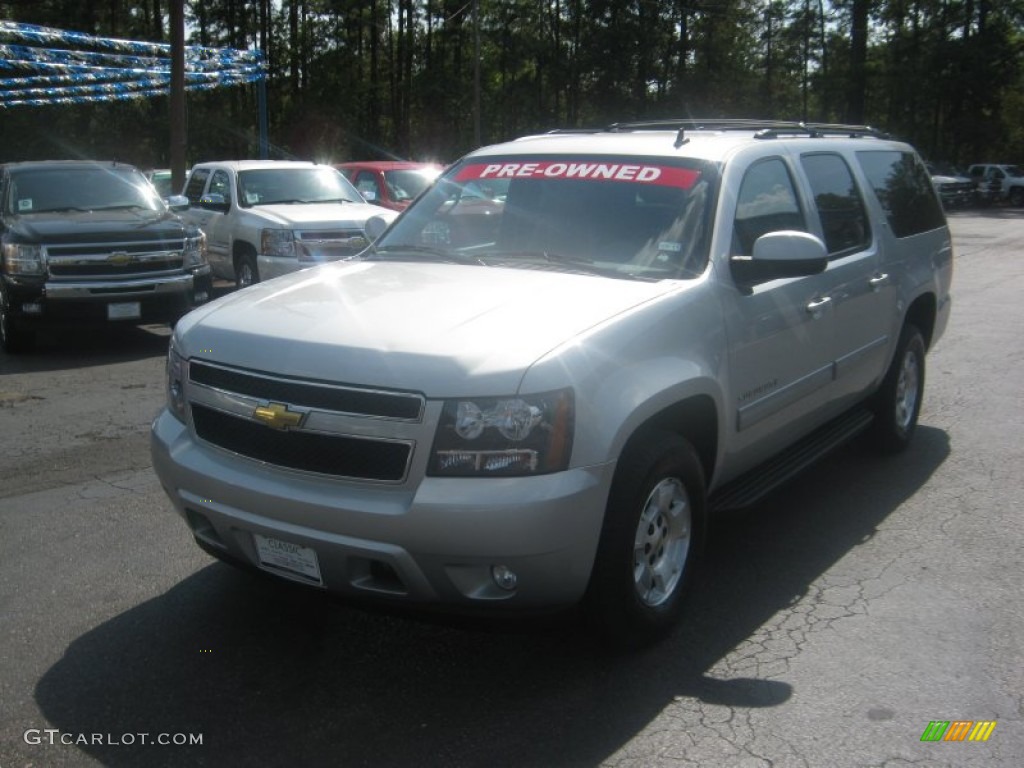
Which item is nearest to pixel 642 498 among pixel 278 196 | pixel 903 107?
pixel 278 196

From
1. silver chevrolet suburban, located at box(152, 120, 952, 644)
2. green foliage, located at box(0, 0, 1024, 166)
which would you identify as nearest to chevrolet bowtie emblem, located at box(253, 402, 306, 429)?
silver chevrolet suburban, located at box(152, 120, 952, 644)

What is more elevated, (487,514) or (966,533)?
(487,514)

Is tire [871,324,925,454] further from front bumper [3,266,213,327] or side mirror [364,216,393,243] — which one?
front bumper [3,266,213,327]

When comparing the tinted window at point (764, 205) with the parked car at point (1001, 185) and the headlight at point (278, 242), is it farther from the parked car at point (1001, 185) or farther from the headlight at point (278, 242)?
the parked car at point (1001, 185)

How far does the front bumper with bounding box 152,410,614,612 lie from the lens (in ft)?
10.4

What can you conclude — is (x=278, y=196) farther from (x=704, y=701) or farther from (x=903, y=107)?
(x=903, y=107)

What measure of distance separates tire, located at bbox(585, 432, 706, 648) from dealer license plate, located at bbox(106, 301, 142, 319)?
7491mm

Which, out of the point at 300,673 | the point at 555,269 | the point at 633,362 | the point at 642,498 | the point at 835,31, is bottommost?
the point at 300,673

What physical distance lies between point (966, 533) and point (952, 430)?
6.90 ft

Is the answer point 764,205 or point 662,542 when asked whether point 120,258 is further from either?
point 662,542

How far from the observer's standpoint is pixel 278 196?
1312 cm

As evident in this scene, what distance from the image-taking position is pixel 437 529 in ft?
10.4

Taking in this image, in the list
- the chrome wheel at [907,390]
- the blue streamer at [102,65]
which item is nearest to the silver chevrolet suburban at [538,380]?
the chrome wheel at [907,390]

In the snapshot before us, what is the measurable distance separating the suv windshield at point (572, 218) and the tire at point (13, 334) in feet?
20.0
